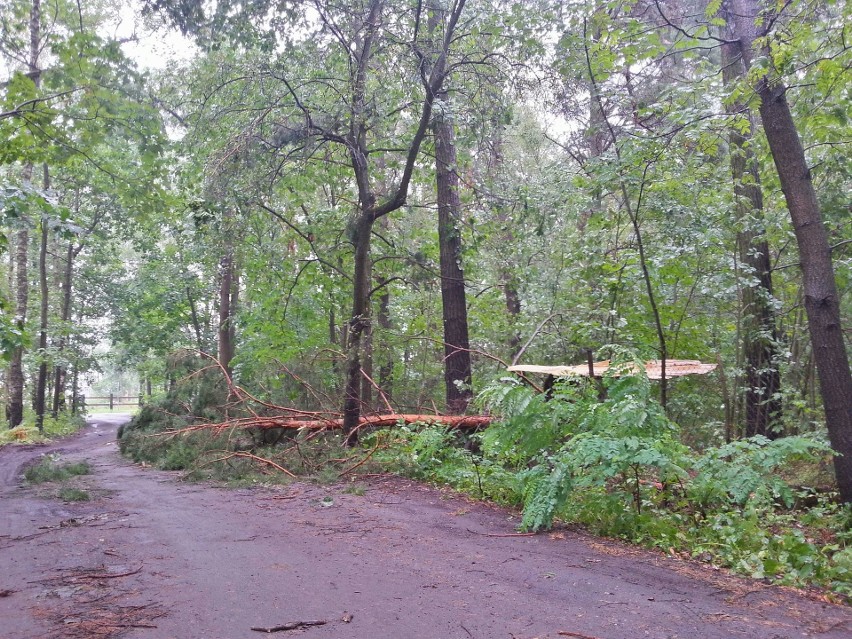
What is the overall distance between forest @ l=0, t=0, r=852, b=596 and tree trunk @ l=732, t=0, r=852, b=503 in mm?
28

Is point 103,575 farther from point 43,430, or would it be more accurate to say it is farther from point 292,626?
point 43,430

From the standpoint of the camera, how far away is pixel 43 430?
22.2 metres

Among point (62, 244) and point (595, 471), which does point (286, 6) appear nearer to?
point (595, 471)

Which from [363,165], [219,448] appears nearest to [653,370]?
[363,165]

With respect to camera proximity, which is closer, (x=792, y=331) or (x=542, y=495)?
(x=542, y=495)

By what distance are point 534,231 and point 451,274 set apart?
1.87 m

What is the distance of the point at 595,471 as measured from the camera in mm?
6328

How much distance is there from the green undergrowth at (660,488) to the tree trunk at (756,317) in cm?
256

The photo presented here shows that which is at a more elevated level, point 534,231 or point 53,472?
point 534,231

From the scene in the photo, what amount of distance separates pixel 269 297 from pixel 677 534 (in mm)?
10406

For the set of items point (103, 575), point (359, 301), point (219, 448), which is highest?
point (359, 301)

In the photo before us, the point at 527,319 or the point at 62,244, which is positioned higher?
the point at 62,244

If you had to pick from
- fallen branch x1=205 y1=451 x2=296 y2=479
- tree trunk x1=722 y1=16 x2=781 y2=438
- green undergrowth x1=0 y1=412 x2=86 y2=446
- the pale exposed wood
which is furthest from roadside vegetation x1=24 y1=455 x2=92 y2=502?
tree trunk x1=722 y1=16 x2=781 y2=438

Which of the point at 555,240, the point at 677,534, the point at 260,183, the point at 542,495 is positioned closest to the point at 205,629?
the point at 542,495
